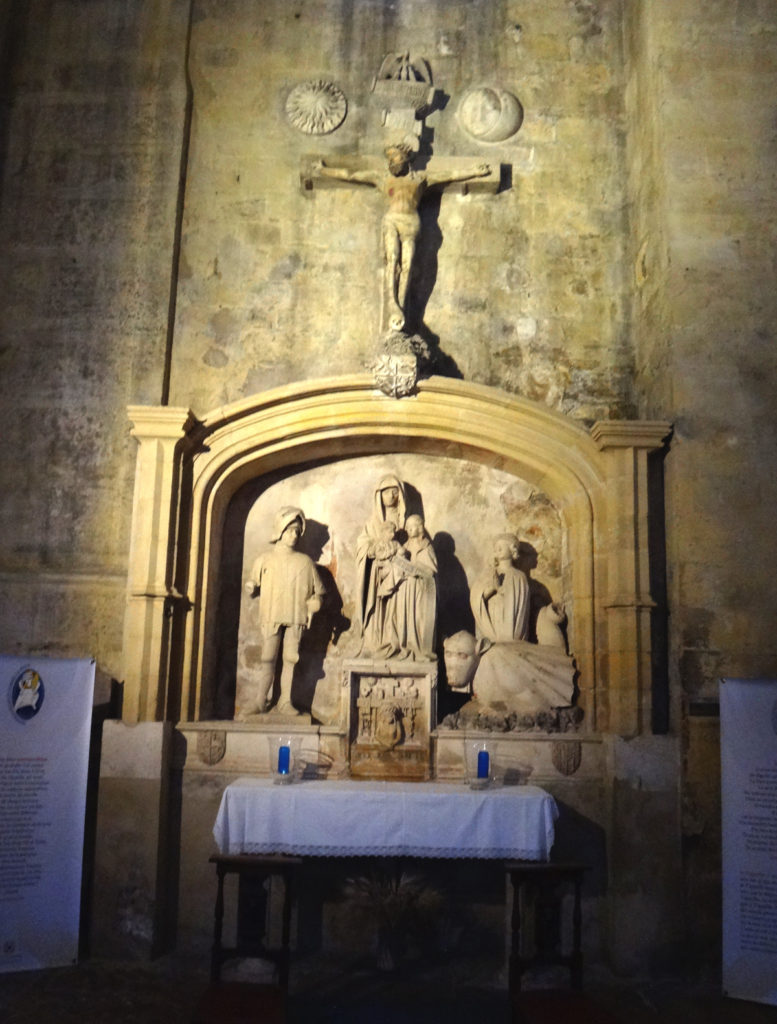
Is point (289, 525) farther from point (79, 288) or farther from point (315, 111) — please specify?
point (315, 111)

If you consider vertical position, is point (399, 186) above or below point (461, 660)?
above

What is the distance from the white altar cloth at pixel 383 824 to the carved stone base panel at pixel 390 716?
76cm

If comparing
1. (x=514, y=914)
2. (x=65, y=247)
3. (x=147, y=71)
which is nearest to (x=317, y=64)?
(x=147, y=71)

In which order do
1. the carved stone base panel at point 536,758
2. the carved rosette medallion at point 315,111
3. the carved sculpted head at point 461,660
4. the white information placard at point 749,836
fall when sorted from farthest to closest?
1. the carved rosette medallion at point 315,111
2. the carved sculpted head at point 461,660
3. the carved stone base panel at point 536,758
4. the white information placard at point 749,836

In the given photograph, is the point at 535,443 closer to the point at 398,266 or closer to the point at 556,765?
the point at 398,266

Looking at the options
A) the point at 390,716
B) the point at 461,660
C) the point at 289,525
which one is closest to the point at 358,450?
the point at 289,525

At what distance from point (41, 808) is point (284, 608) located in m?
1.93

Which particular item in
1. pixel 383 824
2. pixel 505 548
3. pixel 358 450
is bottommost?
pixel 383 824

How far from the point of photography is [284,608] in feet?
20.8

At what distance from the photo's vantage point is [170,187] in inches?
268

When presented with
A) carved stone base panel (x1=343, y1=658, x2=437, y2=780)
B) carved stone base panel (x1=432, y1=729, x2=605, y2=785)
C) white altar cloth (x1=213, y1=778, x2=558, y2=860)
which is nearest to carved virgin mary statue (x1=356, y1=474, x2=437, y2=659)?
carved stone base panel (x1=343, y1=658, x2=437, y2=780)

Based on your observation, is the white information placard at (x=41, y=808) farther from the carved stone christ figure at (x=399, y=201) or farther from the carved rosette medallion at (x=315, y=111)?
the carved rosette medallion at (x=315, y=111)

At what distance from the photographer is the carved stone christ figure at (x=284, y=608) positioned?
20.9 ft

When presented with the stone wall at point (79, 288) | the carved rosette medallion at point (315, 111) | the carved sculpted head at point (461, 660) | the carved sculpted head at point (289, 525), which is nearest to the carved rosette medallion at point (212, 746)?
the stone wall at point (79, 288)
